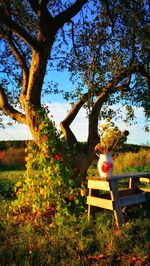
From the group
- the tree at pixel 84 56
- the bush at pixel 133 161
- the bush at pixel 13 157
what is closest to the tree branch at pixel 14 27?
the tree at pixel 84 56

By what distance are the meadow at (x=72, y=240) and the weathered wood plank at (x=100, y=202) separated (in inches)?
10.1

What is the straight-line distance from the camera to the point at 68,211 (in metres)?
7.71

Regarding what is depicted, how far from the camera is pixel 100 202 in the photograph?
7254mm

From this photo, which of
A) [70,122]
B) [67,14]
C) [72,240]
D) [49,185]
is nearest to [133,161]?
[70,122]

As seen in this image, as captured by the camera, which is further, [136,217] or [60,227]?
[136,217]

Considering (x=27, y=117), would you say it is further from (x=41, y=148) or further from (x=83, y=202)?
(x=83, y=202)

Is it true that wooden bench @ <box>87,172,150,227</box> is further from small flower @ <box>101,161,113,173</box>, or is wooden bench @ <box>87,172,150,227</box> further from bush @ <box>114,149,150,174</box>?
bush @ <box>114,149,150,174</box>

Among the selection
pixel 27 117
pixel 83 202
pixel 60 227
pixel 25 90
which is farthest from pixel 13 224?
pixel 25 90

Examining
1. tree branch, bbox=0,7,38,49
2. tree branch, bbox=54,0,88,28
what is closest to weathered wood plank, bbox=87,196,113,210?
tree branch, bbox=0,7,38,49

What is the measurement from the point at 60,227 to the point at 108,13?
6.46 m

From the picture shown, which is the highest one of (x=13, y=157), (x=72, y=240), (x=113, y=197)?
(x=13, y=157)

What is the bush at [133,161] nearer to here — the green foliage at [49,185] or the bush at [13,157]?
the bush at [13,157]

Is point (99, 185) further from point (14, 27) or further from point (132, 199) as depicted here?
point (14, 27)

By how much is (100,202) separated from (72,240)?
1360 millimetres
